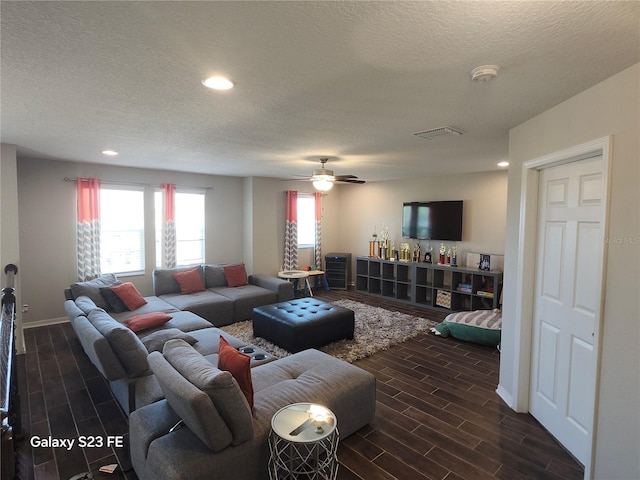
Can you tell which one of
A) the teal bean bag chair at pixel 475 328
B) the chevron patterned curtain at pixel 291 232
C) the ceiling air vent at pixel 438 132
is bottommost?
the teal bean bag chair at pixel 475 328

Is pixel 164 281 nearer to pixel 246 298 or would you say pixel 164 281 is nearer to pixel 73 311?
pixel 246 298

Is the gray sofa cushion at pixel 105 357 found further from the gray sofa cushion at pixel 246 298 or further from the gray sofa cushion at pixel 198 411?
the gray sofa cushion at pixel 246 298

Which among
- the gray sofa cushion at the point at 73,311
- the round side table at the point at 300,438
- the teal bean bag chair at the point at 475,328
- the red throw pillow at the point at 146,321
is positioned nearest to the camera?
the round side table at the point at 300,438

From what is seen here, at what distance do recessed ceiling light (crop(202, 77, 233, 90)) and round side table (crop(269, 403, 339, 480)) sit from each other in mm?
1999

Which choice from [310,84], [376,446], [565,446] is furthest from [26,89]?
[565,446]

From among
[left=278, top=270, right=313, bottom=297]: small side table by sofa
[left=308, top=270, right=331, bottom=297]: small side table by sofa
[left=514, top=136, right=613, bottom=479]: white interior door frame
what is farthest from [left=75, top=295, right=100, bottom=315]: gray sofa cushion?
[left=308, top=270, right=331, bottom=297]: small side table by sofa

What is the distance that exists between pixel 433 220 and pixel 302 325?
12.1 ft

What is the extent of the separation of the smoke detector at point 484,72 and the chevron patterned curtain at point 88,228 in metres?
5.36

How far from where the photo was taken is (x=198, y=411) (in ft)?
5.40

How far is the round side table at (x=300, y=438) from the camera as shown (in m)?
1.78

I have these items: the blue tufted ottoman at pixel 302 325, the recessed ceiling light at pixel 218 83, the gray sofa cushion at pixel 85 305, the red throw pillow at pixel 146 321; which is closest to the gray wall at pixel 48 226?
the gray sofa cushion at pixel 85 305

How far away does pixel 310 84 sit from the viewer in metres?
2.01

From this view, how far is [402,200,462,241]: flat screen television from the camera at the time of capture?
6.11 m

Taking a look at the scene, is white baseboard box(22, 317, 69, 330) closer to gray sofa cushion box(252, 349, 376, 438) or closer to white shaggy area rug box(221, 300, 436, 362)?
white shaggy area rug box(221, 300, 436, 362)
